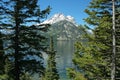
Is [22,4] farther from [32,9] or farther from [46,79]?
[46,79]

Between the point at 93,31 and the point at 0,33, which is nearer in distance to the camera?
the point at 0,33

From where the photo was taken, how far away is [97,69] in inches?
783

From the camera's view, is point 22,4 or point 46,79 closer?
point 22,4

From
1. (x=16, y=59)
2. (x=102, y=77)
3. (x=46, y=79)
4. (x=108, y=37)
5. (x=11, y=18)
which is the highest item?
(x=11, y=18)

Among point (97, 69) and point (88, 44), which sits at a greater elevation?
point (88, 44)

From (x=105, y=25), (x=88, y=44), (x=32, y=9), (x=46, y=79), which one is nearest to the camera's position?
(x=105, y=25)

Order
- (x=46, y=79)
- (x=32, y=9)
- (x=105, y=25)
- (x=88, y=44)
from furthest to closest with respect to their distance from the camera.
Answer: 1. (x=46, y=79)
2. (x=88, y=44)
3. (x=32, y=9)
4. (x=105, y=25)

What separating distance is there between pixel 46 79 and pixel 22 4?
48.8m

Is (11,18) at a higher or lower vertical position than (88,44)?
higher

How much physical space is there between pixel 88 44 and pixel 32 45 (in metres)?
4.61

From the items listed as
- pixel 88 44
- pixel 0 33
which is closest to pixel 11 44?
pixel 0 33

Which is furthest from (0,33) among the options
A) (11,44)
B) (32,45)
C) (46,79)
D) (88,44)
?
(46,79)

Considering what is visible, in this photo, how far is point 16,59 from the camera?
18.9 meters

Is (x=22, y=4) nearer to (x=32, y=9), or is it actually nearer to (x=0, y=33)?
(x=32, y=9)
